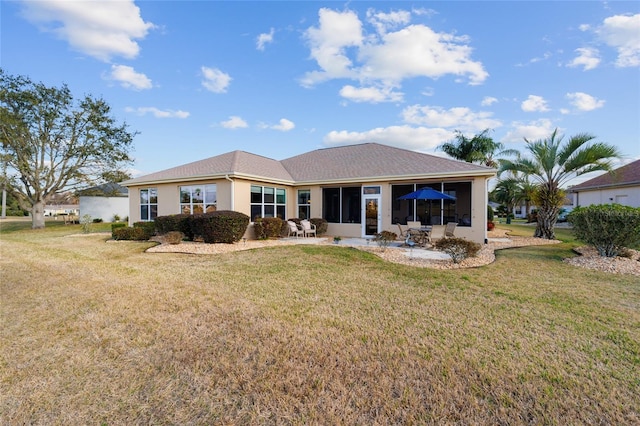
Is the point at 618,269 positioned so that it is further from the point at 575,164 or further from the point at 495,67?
the point at 495,67

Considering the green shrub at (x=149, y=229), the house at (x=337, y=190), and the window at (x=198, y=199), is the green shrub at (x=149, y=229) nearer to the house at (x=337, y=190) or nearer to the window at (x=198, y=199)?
the house at (x=337, y=190)

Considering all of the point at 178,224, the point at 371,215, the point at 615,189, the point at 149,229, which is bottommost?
the point at 149,229

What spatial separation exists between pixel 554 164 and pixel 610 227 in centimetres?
664

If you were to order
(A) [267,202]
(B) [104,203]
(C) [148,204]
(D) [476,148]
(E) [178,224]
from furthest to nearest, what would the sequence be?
1. (B) [104,203]
2. (D) [476,148]
3. (C) [148,204]
4. (A) [267,202]
5. (E) [178,224]

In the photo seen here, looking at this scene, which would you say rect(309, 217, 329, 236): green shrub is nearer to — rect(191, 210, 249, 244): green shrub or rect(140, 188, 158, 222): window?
rect(191, 210, 249, 244): green shrub

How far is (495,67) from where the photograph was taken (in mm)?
13883

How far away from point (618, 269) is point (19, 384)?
1202 centimetres

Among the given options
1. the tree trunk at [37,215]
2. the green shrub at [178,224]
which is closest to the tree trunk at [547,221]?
the green shrub at [178,224]

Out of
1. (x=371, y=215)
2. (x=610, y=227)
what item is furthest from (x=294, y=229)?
(x=610, y=227)

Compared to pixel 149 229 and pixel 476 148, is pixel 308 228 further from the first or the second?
pixel 476 148

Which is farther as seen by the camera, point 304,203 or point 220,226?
point 304,203

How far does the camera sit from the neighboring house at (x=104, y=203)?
2684 centimetres

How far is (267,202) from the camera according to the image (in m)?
15.4

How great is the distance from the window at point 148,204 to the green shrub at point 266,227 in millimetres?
6999
